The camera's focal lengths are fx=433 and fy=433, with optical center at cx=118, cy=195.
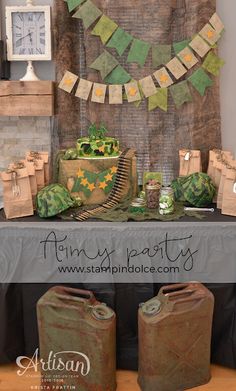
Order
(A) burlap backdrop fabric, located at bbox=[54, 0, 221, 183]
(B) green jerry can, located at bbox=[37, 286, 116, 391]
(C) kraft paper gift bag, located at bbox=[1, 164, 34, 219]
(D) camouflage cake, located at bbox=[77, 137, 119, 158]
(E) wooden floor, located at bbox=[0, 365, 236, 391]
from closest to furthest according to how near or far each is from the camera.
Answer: (B) green jerry can, located at bbox=[37, 286, 116, 391] → (E) wooden floor, located at bbox=[0, 365, 236, 391] → (C) kraft paper gift bag, located at bbox=[1, 164, 34, 219] → (D) camouflage cake, located at bbox=[77, 137, 119, 158] → (A) burlap backdrop fabric, located at bbox=[54, 0, 221, 183]

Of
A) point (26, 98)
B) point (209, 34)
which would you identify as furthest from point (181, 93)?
point (26, 98)

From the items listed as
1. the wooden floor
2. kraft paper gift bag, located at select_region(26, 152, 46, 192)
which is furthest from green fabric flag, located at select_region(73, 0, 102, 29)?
the wooden floor

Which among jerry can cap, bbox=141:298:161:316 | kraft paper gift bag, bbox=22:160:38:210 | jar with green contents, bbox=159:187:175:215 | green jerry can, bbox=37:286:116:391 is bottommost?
green jerry can, bbox=37:286:116:391

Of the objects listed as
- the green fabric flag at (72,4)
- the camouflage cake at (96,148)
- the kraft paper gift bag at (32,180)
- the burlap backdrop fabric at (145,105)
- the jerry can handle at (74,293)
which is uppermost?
the green fabric flag at (72,4)

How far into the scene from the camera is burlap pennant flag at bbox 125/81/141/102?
101 inches

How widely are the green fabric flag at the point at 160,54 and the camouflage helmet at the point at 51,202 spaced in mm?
1046

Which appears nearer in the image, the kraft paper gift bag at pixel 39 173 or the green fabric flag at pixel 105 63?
the kraft paper gift bag at pixel 39 173

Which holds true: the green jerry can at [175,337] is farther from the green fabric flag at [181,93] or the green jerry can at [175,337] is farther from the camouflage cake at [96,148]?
the green fabric flag at [181,93]

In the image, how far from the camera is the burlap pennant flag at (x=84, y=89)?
8.33 feet

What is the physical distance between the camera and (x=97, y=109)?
8.57 feet

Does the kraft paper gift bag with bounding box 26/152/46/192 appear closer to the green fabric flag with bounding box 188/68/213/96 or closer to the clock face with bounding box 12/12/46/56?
the clock face with bounding box 12/12/46/56

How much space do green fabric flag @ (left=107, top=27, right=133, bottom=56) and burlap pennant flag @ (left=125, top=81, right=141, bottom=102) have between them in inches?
7.5

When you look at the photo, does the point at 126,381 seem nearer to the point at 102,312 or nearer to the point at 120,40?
the point at 102,312

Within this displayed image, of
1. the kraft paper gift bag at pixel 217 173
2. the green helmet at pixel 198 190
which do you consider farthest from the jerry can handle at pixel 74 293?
the kraft paper gift bag at pixel 217 173
